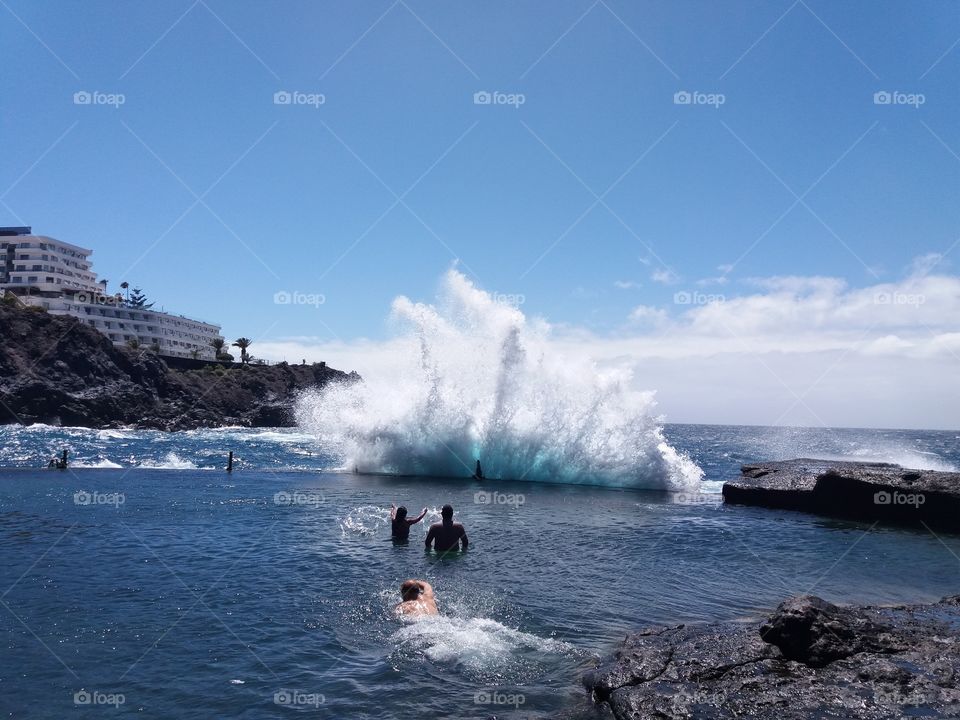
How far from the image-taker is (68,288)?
111 meters

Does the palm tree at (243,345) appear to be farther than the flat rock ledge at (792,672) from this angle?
Yes

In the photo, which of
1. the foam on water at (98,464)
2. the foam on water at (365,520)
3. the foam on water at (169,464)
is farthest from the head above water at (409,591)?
the foam on water at (98,464)

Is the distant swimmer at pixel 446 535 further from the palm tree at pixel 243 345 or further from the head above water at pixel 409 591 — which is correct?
the palm tree at pixel 243 345

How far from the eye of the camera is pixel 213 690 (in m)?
7.97

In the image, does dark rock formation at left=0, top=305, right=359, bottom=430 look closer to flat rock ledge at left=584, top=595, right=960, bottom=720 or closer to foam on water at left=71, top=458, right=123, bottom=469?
foam on water at left=71, top=458, right=123, bottom=469

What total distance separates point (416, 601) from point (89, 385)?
7715 cm

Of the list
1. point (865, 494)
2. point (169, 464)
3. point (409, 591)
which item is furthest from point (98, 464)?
point (865, 494)

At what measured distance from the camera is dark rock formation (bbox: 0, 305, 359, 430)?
2672 inches

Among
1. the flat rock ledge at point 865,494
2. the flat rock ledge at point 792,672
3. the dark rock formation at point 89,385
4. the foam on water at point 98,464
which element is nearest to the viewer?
the flat rock ledge at point 792,672

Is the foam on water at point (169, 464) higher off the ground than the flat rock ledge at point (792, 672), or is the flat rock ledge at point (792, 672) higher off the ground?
the flat rock ledge at point (792, 672)

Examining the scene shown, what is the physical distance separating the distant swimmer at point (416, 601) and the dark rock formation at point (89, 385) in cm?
7330

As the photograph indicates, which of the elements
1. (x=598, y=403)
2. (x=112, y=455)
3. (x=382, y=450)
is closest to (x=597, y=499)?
(x=598, y=403)

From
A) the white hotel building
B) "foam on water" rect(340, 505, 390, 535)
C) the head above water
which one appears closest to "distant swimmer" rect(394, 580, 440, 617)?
the head above water

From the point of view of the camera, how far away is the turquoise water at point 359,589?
807 cm
